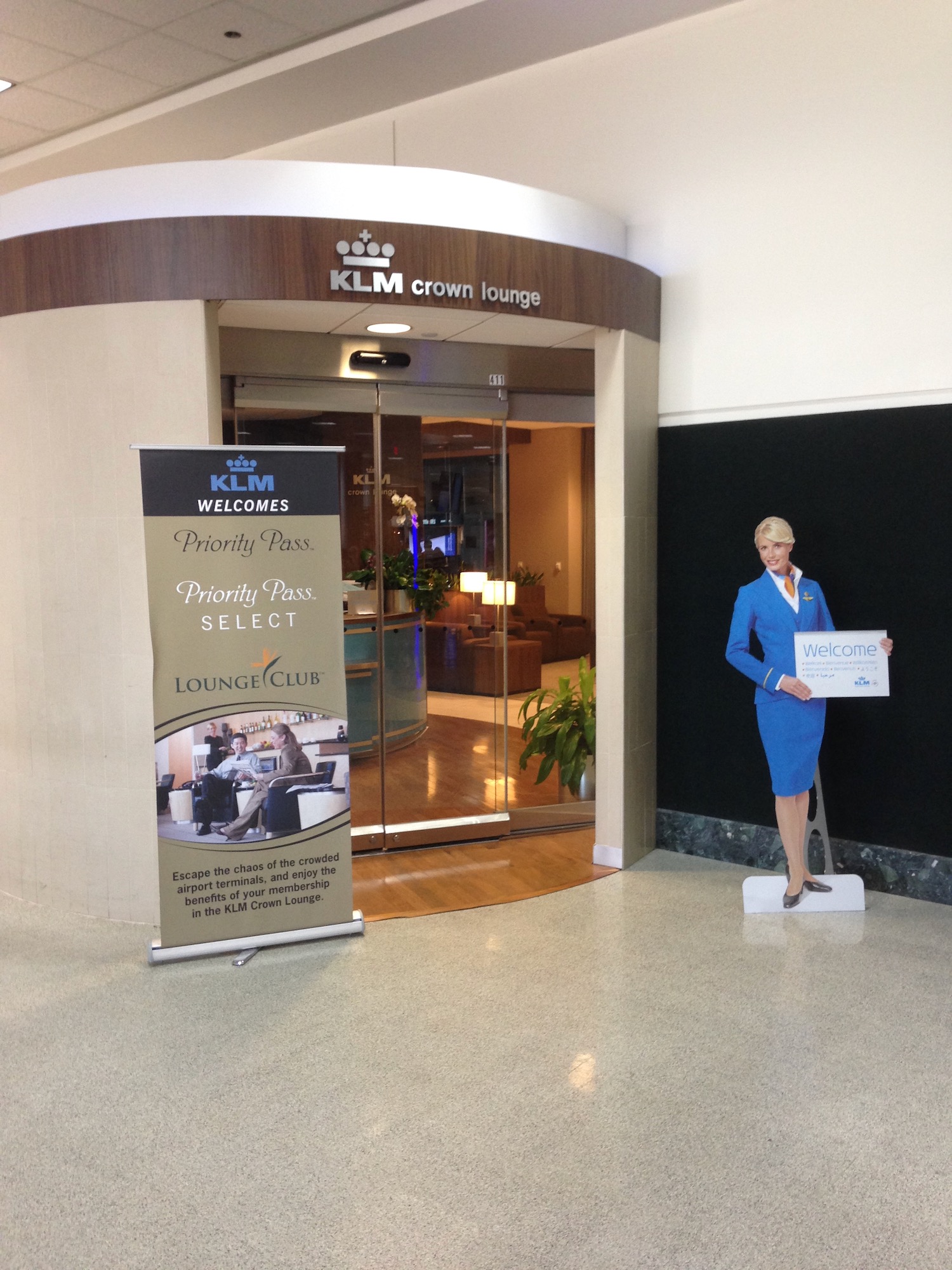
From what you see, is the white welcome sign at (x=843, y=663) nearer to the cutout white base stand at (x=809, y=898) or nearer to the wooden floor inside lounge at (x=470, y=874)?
the cutout white base stand at (x=809, y=898)

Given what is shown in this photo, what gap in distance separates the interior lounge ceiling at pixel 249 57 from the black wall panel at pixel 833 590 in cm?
246

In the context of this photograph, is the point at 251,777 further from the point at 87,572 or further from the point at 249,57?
the point at 249,57

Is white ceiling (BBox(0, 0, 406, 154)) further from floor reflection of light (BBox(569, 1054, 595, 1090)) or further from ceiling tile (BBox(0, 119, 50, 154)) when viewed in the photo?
floor reflection of light (BBox(569, 1054, 595, 1090))

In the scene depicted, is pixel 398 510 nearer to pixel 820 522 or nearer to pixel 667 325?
pixel 667 325

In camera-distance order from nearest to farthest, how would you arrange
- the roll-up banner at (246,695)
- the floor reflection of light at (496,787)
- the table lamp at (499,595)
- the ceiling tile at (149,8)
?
the roll-up banner at (246,695)
the ceiling tile at (149,8)
the table lamp at (499,595)
the floor reflection of light at (496,787)

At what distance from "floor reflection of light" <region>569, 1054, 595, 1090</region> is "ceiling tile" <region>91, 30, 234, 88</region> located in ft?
20.2

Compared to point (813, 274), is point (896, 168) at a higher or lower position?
higher

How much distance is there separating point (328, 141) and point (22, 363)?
142 inches

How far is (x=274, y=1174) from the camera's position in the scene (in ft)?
9.91

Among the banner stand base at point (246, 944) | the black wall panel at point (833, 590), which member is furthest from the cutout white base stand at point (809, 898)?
the banner stand base at point (246, 944)

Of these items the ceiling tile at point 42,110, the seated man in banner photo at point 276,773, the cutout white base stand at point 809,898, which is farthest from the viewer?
the ceiling tile at point 42,110

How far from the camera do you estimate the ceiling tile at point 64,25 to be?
589cm

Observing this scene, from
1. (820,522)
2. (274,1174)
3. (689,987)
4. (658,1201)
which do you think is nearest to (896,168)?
(820,522)

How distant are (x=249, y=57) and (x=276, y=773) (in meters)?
4.79
